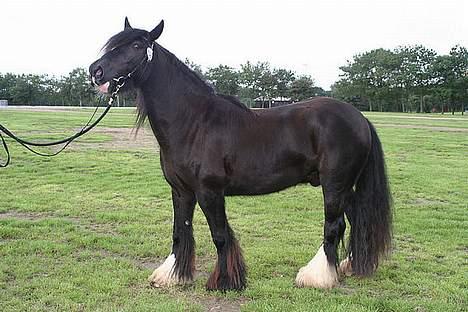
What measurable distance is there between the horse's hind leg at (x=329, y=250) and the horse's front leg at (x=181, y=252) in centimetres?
109

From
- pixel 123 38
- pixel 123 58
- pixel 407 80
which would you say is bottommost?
pixel 123 58

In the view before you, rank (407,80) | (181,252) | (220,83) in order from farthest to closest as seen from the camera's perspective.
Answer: (407,80)
(220,83)
(181,252)

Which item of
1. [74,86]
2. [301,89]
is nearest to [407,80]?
[301,89]

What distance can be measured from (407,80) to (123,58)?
228 feet

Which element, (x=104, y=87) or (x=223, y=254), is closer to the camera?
(x=104, y=87)

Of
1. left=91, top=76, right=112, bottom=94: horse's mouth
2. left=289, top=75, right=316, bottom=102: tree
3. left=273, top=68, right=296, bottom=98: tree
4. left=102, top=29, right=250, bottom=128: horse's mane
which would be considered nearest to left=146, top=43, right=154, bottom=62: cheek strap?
left=102, top=29, right=250, bottom=128: horse's mane

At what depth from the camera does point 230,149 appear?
4.06 metres

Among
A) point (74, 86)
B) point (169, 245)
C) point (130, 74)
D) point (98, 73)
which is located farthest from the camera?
point (74, 86)

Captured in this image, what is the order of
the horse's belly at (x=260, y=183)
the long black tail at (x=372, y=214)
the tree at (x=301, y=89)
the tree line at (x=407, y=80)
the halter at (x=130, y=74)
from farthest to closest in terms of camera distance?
the tree line at (x=407, y=80) < the tree at (x=301, y=89) < the long black tail at (x=372, y=214) < the horse's belly at (x=260, y=183) < the halter at (x=130, y=74)

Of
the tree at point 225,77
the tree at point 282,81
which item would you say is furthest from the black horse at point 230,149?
the tree at point 282,81

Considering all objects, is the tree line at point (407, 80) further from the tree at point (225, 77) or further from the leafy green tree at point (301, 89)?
the tree at point (225, 77)

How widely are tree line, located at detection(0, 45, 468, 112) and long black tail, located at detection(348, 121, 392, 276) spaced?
55.0 meters

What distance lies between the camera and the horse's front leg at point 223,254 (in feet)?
13.4

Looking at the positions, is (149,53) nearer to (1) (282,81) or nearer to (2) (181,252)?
(2) (181,252)
